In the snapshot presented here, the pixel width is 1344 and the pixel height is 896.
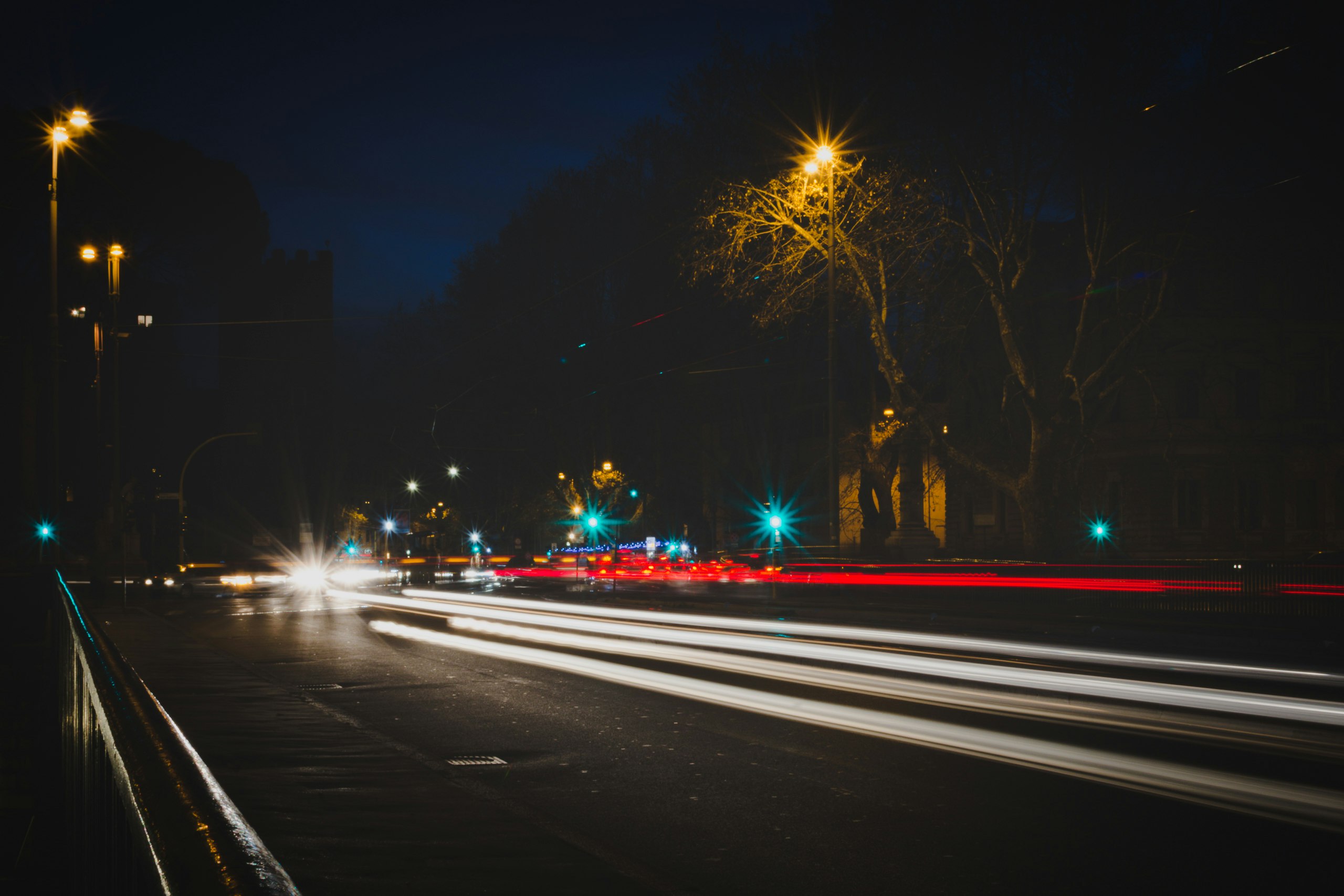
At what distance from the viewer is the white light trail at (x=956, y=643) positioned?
10.8 metres

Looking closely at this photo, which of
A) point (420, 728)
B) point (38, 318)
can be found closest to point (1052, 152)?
point (420, 728)

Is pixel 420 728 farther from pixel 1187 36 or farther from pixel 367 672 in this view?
pixel 1187 36

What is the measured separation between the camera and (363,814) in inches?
255

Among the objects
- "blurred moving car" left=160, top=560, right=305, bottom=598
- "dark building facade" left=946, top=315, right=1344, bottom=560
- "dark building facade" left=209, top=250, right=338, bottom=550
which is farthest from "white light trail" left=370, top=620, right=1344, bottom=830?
"dark building facade" left=209, top=250, right=338, bottom=550

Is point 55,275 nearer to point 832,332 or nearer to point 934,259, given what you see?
point 832,332

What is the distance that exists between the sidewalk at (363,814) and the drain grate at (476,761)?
0.16 meters

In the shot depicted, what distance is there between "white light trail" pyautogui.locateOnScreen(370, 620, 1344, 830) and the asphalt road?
0.17 meters

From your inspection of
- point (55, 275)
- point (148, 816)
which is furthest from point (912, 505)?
point (148, 816)

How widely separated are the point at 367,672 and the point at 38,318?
80.6 feet

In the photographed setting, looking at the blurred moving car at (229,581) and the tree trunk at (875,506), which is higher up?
the tree trunk at (875,506)

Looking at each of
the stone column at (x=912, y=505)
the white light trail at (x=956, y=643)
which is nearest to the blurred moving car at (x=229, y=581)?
the white light trail at (x=956, y=643)

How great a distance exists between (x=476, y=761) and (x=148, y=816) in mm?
5757

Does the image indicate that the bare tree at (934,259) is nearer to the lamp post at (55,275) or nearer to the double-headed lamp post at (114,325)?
Result: the lamp post at (55,275)

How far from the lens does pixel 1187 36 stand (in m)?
24.9
